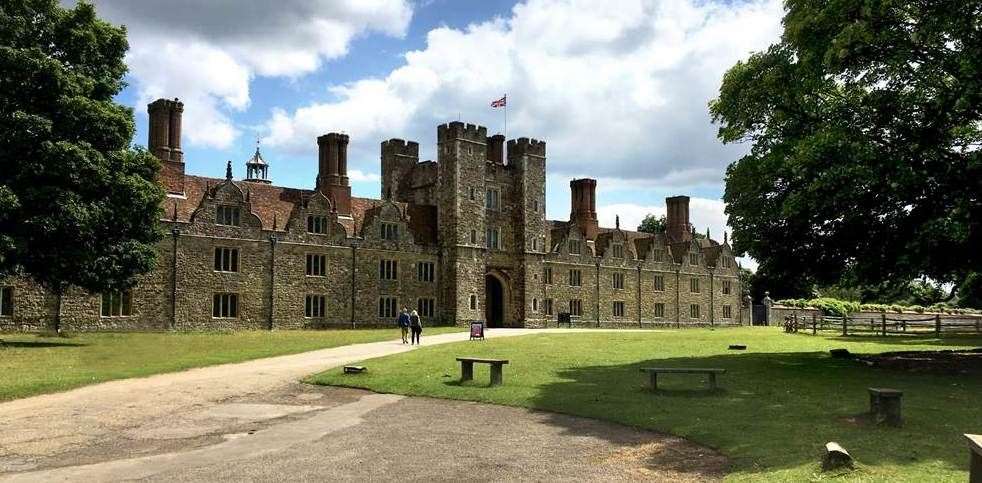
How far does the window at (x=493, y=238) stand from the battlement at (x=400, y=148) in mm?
9463

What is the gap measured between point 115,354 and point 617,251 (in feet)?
168

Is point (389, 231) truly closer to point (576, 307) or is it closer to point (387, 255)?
point (387, 255)

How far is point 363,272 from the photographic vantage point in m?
52.6

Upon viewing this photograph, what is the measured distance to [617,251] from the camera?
72.7m

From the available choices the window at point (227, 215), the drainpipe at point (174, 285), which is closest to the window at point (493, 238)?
the window at point (227, 215)

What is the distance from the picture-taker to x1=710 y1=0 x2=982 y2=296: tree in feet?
67.6

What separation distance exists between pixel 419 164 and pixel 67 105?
33.0 metres

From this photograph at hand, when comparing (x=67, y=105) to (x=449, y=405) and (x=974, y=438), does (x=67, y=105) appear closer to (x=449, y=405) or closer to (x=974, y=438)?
(x=449, y=405)

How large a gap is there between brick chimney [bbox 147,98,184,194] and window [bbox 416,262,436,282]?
16984mm

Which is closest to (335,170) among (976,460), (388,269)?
(388,269)

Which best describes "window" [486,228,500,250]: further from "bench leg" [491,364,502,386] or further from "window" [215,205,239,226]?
"bench leg" [491,364,502,386]

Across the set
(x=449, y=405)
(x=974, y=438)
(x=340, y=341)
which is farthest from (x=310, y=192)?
(x=974, y=438)

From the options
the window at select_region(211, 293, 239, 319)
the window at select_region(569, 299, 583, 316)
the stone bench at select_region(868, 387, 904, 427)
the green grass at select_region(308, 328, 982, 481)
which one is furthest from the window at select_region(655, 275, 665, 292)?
the stone bench at select_region(868, 387, 904, 427)

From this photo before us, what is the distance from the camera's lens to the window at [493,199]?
60469 millimetres
